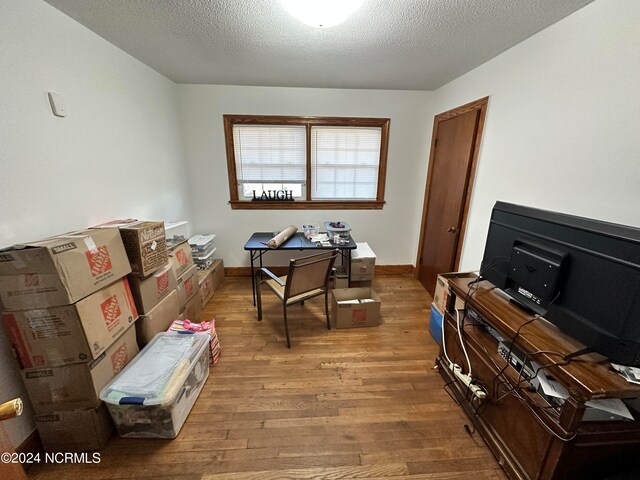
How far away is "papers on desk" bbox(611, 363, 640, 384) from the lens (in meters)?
0.92

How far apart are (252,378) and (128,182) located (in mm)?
1924

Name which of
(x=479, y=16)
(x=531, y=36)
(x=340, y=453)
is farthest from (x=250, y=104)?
(x=340, y=453)

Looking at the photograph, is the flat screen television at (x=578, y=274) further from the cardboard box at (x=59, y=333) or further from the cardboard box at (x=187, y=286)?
the cardboard box at (x=187, y=286)

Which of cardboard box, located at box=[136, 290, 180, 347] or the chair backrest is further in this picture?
the chair backrest

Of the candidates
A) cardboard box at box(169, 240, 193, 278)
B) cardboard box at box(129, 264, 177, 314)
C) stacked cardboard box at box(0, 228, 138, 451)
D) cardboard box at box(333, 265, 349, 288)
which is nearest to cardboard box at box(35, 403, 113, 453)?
stacked cardboard box at box(0, 228, 138, 451)

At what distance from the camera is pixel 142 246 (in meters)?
1.65

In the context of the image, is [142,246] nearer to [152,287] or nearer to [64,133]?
[152,287]

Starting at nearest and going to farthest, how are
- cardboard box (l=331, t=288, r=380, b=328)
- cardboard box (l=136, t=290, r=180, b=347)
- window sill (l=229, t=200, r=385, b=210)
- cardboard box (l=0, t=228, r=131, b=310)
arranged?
cardboard box (l=0, t=228, r=131, b=310) < cardboard box (l=136, t=290, r=180, b=347) < cardboard box (l=331, t=288, r=380, b=328) < window sill (l=229, t=200, r=385, b=210)

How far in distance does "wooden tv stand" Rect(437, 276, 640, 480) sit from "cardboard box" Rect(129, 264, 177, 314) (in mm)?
2127

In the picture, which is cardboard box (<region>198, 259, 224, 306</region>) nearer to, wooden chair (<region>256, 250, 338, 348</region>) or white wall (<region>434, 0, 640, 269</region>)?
wooden chair (<region>256, 250, 338, 348</region>)

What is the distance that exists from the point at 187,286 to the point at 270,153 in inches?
73.9

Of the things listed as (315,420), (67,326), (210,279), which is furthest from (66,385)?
(210,279)

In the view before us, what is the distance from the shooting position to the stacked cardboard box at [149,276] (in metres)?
1.63

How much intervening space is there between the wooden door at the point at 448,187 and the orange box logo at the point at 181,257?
8.84ft
